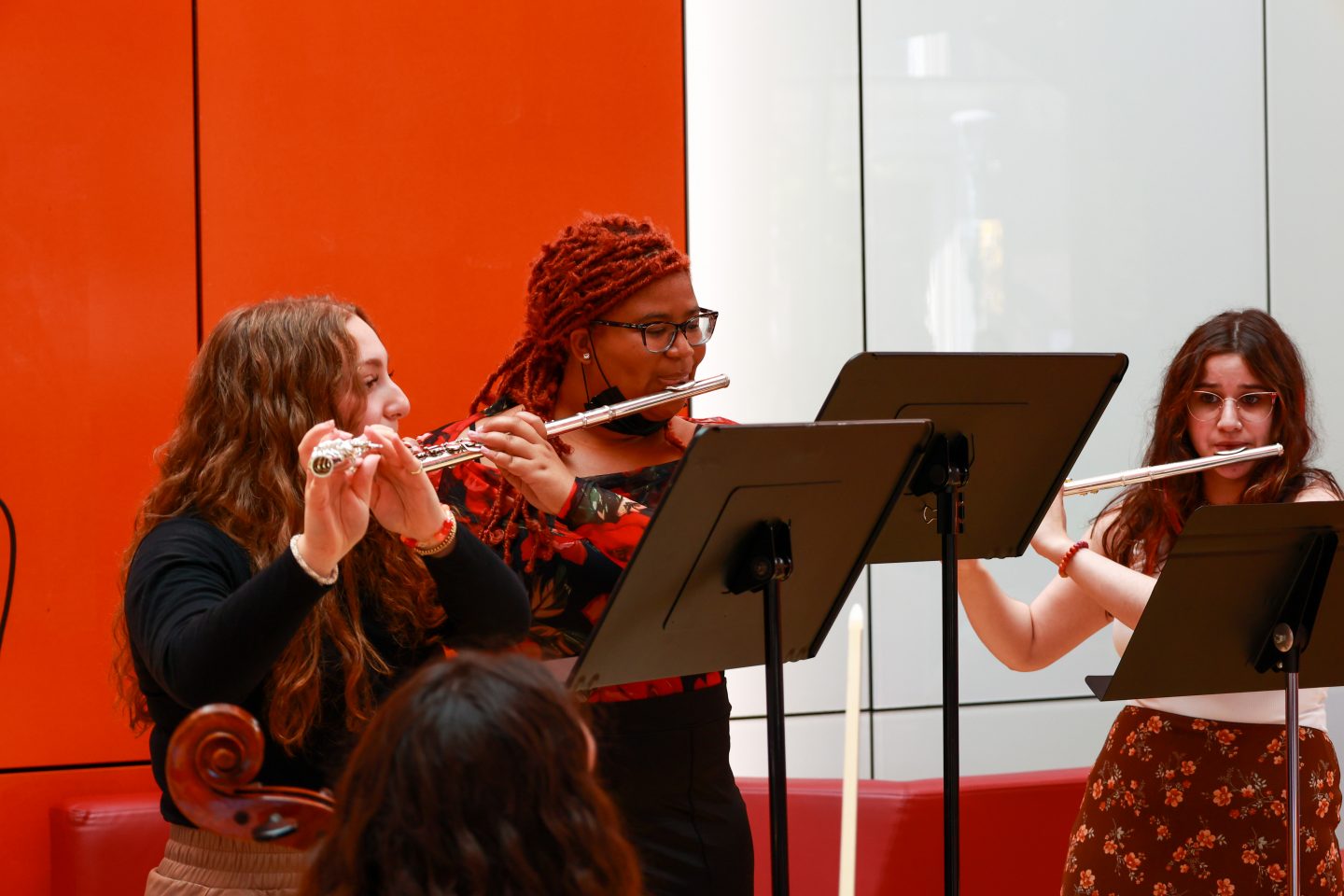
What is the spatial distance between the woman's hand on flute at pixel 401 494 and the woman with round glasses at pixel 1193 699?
102 cm

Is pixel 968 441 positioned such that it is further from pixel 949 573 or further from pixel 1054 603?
pixel 1054 603

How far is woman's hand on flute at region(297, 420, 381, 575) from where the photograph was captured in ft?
4.73

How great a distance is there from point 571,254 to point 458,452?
1.25 ft

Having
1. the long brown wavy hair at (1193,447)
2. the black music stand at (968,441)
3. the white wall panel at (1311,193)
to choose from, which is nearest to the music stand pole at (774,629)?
the black music stand at (968,441)

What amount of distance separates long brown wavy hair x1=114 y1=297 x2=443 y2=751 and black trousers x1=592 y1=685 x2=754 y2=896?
0.31 meters

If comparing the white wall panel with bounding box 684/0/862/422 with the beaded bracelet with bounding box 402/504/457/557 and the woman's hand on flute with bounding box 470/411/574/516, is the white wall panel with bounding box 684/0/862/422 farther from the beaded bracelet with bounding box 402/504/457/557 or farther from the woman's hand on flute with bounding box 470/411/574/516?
the beaded bracelet with bounding box 402/504/457/557

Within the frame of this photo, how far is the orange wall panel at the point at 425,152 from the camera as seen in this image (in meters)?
2.80

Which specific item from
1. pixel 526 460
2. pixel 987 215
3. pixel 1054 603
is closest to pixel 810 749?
pixel 1054 603

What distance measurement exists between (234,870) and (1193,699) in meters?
1.46

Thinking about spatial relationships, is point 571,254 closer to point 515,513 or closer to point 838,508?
point 515,513

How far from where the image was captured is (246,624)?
142cm

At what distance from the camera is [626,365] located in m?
2.01

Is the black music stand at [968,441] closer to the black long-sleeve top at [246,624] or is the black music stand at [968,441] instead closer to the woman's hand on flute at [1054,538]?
the woman's hand on flute at [1054,538]

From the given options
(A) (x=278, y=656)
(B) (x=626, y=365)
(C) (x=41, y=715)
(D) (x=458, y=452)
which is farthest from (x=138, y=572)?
(C) (x=41, y=715)
